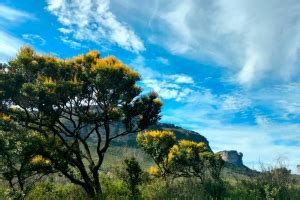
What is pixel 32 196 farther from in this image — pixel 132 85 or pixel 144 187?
pixel 132 85

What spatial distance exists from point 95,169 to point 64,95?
5205 mm

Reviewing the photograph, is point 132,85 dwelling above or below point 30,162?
above

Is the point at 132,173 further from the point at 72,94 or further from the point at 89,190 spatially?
the point at 72,94

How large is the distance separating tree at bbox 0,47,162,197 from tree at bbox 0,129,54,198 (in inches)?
40.4

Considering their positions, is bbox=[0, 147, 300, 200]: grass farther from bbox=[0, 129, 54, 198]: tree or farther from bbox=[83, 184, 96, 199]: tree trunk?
bbox=[0, 129, 54, 198]: tree

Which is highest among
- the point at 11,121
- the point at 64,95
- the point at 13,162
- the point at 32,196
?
the point at 64,95

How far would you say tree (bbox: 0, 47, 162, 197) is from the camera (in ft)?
68.5

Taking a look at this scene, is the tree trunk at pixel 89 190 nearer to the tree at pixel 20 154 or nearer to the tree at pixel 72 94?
the tree at pixel 72 94

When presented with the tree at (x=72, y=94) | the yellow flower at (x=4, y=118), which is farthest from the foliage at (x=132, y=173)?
the yellow flower at (x=4, y=118)

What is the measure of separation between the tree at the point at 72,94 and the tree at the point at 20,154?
103cm

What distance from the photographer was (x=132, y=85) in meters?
22.4

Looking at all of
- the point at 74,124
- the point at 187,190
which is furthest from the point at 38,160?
the point at 187,190

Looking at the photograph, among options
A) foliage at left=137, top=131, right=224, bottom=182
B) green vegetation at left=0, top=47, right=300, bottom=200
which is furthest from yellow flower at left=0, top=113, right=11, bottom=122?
foliage at left=137, top=131, right=224, bottom=182

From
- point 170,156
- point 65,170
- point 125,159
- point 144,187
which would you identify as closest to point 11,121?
point 65,170
